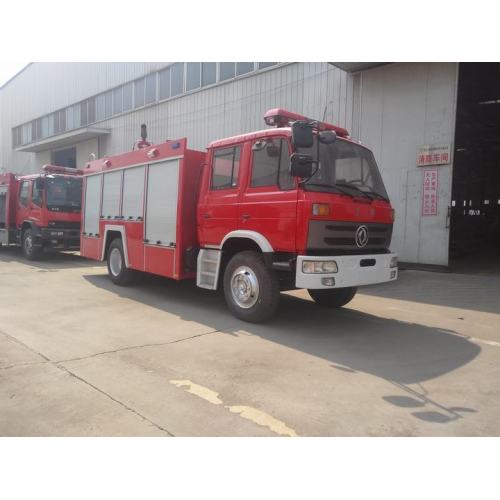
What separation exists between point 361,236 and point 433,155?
5.38 metres

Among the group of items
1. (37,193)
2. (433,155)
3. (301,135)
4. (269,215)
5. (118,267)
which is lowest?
(118,267)

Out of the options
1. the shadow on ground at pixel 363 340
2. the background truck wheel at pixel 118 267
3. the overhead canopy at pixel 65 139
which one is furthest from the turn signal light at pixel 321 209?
the overhead canopy at pixel 65 139

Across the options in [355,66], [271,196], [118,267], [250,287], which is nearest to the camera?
[271,196]

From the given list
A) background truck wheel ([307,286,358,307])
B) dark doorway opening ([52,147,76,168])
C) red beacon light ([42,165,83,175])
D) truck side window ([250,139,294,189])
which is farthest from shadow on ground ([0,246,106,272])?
dark doorway opening ([52,147,76,168])

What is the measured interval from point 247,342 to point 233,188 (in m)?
2.17

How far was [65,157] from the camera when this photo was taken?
2883cm

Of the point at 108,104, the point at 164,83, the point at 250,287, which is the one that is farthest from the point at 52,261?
the point at 108,104

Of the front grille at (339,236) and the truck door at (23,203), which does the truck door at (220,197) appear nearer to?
the front grille at (339,236)

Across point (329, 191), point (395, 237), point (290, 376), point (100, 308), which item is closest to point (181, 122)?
point (395, 237)

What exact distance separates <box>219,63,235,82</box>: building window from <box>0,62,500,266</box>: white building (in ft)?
0.15

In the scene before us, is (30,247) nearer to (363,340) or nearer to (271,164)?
(271,164)

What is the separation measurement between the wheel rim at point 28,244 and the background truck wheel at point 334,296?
30.7 ft

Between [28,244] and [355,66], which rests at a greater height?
[355,66]

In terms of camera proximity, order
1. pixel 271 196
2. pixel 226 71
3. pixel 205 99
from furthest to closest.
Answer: pixel 205 99, pixel 226 71, pixel 271 196
